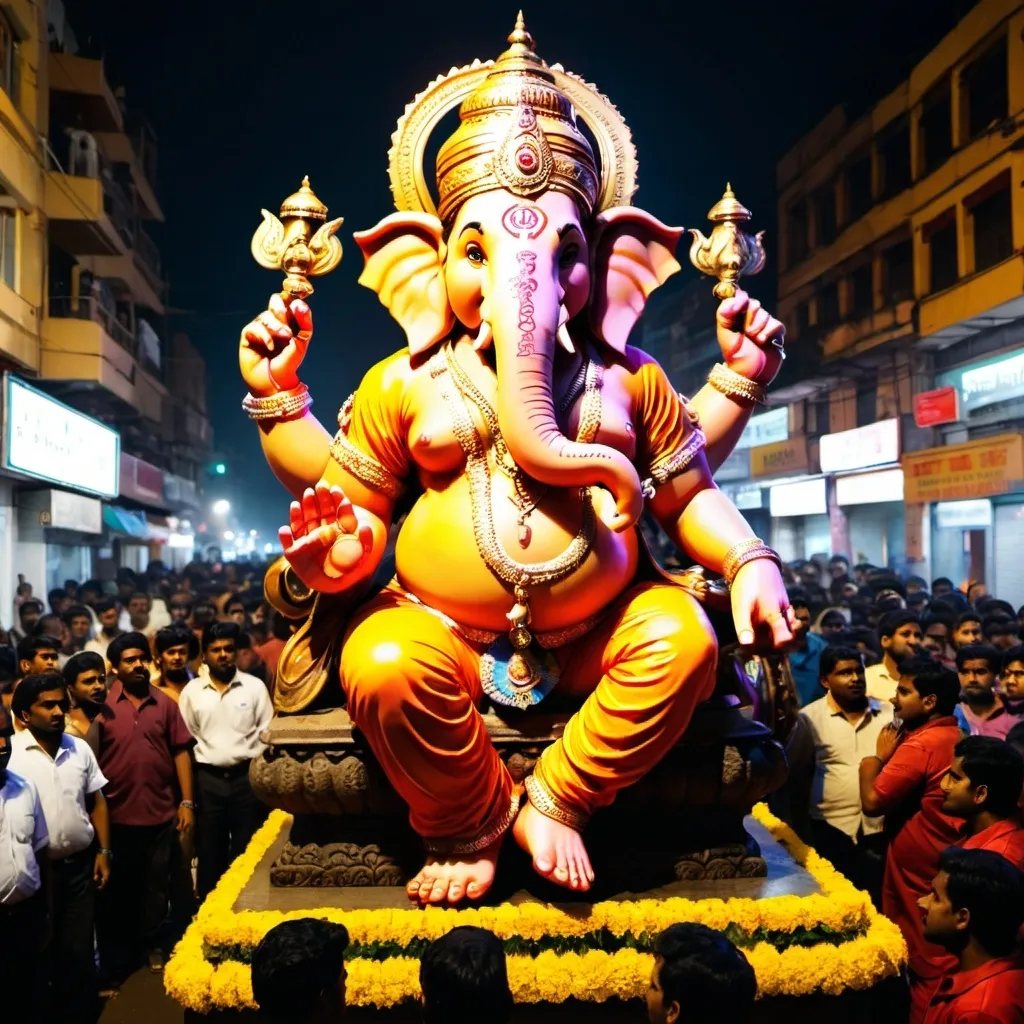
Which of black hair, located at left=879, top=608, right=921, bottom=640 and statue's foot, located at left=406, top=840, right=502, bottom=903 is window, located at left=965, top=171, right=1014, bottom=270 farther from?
statue's foot, located at left=406, top=840, right=502, bottom=903

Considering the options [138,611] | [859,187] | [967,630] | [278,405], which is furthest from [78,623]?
[859,187]

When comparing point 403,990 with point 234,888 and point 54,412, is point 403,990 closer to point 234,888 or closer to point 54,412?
point 234,888

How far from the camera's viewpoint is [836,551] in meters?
20.1

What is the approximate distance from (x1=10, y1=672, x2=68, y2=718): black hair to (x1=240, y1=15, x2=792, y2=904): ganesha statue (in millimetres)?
1078

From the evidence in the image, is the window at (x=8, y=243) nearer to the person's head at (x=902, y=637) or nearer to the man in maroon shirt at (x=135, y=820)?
the man in maroon shirt at (x=135, y=820)

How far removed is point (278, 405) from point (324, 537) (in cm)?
66

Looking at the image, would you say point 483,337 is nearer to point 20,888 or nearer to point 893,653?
point 20,888

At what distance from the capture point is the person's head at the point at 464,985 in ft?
6.05

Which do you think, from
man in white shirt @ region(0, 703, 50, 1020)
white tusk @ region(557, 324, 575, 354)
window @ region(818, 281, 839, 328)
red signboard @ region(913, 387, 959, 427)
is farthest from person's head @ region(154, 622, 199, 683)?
window @ region(818, 281, 839, 328)

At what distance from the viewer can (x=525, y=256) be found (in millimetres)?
2871

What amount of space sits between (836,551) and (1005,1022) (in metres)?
18.9

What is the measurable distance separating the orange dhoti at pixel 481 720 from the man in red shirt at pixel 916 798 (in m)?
1.03

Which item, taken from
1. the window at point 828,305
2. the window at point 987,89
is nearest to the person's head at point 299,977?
the window at point 987,89

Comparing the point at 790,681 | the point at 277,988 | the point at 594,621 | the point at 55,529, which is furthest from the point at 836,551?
the point at 277,988
